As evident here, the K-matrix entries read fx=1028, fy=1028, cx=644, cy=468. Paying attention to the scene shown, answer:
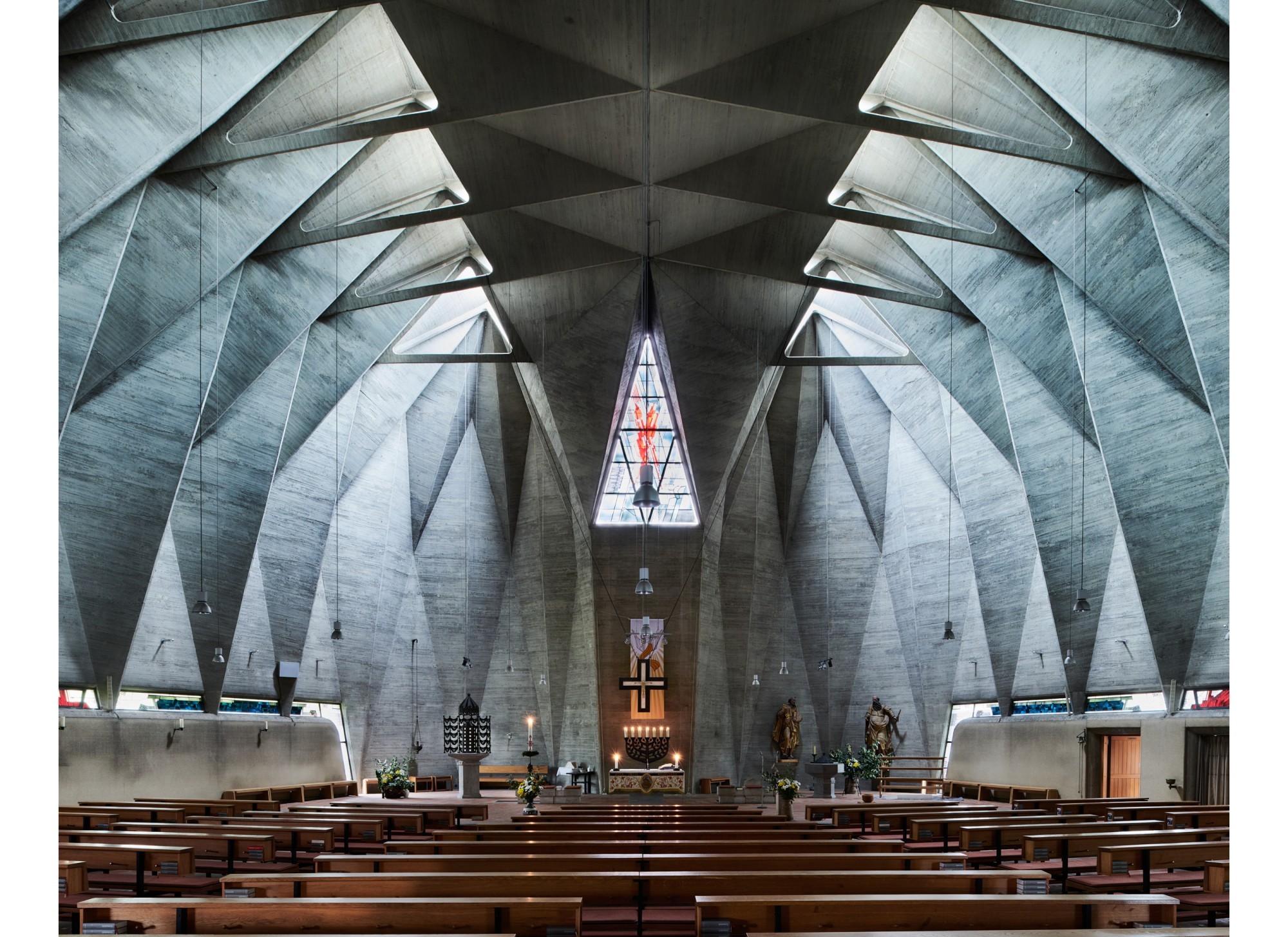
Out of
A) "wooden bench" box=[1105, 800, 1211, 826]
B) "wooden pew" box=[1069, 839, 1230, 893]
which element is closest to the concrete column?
"wooden bench" box=[1105, 800, 1211, 826]

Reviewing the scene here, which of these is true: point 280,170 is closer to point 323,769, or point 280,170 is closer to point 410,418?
point 410,418

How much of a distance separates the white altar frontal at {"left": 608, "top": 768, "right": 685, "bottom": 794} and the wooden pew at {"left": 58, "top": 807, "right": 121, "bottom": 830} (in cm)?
1167

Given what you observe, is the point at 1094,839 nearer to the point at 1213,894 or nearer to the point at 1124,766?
the point at 1213,894

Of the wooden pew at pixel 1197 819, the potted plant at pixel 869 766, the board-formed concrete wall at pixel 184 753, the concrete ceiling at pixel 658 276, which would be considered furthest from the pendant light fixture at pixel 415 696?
the wooden pew at pixel 1197 819

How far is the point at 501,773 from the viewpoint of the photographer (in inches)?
989

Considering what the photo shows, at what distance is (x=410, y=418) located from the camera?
82.7ft

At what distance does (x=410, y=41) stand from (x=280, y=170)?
14.1ft

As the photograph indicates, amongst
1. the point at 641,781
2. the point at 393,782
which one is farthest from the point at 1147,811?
the point at 393,782

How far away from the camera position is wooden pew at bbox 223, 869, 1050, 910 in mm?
5633

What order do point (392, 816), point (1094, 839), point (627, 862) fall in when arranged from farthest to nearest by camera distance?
point (392, 816) → point (1094, 839) → point (627, 862)

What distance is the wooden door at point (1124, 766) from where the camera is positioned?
65.7 feet

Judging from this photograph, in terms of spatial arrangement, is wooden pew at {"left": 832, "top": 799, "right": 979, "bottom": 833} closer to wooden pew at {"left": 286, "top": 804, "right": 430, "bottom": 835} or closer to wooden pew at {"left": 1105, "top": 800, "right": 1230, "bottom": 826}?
wooden pew at {"left": 1105, "top": 800, "right": 1230, "bottom": 826}

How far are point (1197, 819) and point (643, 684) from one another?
14066mm

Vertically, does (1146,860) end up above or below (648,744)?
above
